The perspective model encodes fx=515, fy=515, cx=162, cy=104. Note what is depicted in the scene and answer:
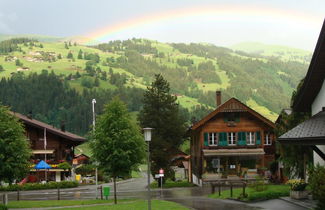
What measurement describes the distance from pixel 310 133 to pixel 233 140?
41.6 metres

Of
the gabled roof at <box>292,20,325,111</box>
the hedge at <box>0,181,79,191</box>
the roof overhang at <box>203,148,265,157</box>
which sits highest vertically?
the gabled roof at <box>292,20,325,111</box>

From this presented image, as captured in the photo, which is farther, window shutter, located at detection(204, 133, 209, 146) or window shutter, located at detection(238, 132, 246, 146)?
window shutter, located at detection(238, 132, 246, 146)

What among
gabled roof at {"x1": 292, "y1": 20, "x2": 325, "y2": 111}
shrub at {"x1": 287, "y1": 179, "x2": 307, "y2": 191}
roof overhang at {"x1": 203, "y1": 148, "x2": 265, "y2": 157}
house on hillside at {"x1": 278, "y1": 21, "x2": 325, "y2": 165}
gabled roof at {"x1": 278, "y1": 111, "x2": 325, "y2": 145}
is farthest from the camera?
roof overhang at {"x1": 203, "y1": 148, "x2": 265, "y2": 157}

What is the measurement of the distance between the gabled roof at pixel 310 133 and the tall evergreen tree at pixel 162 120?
126 feet

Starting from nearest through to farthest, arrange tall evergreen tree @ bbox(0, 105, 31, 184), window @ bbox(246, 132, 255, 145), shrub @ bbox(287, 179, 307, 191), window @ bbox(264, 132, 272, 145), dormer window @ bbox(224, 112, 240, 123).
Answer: shrub @ bbox(287, 179, 307, 191) → tall evergreen tree @ bbox(0, 105, 31, 184) → dormer window @ bbox(224, 112, 240, 123) → window @ bbox(246, 132, 255, 145) → window @ bbox(264, 132, 272, 145)

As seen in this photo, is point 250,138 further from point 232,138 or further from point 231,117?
point 231,117

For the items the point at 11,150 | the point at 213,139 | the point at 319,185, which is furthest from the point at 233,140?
the point at 319,185

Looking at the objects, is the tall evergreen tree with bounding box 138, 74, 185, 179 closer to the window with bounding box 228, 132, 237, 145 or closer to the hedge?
the window with bounding box 228, 132, 237, 145

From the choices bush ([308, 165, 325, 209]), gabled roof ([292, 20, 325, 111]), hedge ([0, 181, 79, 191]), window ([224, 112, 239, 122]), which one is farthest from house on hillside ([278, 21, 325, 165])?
hedge ([0, 181, 79, 191])

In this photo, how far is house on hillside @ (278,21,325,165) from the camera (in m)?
19.8

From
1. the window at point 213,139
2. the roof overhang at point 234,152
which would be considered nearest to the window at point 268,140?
the roof overhang at point 234,152

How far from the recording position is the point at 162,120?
201 ft

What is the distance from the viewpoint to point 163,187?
58656 millimetres

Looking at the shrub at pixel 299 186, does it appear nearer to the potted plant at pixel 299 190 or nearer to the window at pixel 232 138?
the potted plant at pixel 299 190
